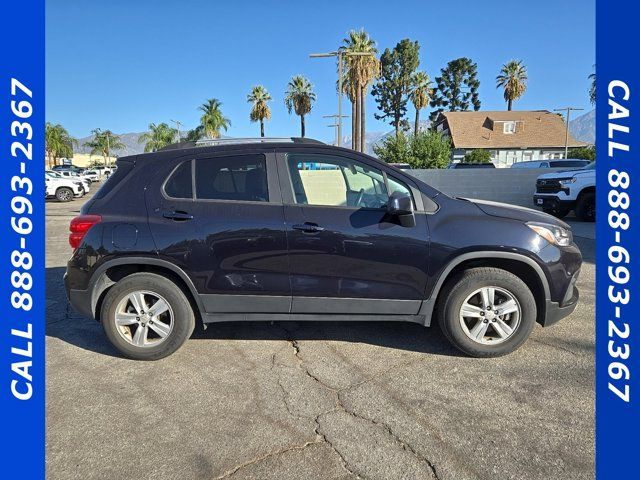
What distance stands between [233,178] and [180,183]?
46cm

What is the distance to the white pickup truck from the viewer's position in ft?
37.5

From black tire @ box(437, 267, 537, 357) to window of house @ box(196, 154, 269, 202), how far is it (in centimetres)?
176

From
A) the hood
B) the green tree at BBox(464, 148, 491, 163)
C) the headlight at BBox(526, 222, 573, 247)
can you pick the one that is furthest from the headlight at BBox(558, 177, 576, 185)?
the green tree at BBox(464, 148, 491, 163)

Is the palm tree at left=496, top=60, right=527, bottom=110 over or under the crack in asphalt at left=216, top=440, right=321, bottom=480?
over

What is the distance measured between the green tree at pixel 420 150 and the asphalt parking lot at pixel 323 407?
912 inches

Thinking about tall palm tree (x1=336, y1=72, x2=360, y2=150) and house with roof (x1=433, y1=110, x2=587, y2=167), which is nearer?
tall palm tree (x1=336, y1=72, x2=360, y2=150)

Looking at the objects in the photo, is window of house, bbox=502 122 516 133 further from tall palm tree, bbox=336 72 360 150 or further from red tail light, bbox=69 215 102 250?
red tail light, bbox=69 215 102 250

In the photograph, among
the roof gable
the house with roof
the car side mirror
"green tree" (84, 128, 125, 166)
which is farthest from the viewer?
"green tree" (84, 128, 125, 166)

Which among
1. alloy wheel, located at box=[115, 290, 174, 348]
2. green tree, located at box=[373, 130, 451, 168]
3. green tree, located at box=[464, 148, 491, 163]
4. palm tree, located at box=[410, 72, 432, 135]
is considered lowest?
alloy wheel, located at box=[115, 290, 174, 348]

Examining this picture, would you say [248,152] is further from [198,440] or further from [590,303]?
[590,303]

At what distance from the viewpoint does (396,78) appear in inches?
2050

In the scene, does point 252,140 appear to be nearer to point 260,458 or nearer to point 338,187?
point 338,187

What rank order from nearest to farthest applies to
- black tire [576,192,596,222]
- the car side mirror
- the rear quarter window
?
the car side mirror
the rear quarter window
black tire [576,192,596,222]
